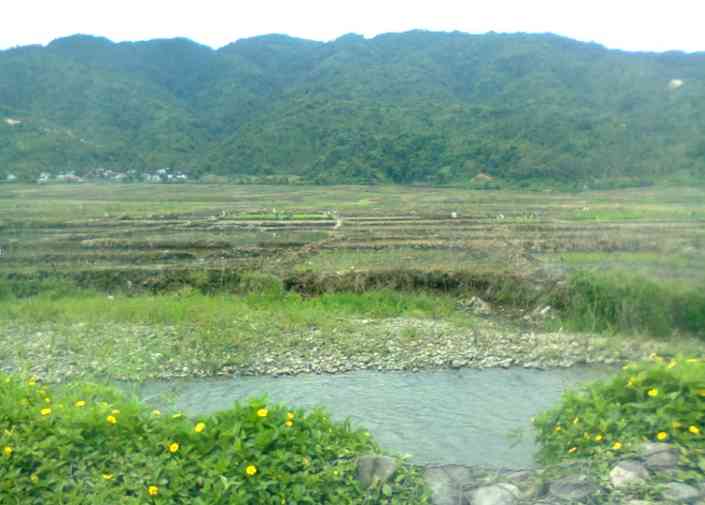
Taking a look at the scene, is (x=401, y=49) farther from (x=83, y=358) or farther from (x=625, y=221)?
(x=83, y=358)

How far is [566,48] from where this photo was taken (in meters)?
60.6

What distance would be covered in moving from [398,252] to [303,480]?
515 inches

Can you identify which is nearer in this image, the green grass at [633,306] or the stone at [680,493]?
the stone at [680,493]

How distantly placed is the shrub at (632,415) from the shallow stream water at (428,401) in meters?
0.80

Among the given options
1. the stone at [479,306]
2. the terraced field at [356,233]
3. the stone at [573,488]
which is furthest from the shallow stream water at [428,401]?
the terraced field at [356,233]

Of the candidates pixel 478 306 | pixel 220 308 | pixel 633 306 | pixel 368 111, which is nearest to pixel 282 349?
pixel 220 308

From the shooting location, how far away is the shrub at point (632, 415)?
4.65 meters

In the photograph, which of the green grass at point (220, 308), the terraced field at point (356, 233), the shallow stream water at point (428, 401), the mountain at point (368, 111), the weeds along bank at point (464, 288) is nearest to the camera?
the shallow stream water at point (428, 401)

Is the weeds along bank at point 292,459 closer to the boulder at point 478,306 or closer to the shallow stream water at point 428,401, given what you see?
the shallow stream water at point 428,401

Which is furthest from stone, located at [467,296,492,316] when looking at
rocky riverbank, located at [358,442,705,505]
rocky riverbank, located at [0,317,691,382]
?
rocky riverbank, located at [358,442,705,505]

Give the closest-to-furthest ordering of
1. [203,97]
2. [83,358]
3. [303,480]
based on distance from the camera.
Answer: [303,480], [83,358], [203,97]

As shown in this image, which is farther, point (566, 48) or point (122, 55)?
point (122, 55)

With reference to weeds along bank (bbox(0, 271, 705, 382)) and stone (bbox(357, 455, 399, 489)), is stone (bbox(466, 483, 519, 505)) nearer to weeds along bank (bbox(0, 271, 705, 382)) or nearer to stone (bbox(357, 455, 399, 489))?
stone (bbox(357, 455, 399, 489))

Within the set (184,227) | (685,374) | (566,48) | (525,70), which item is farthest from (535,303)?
(566,48)
